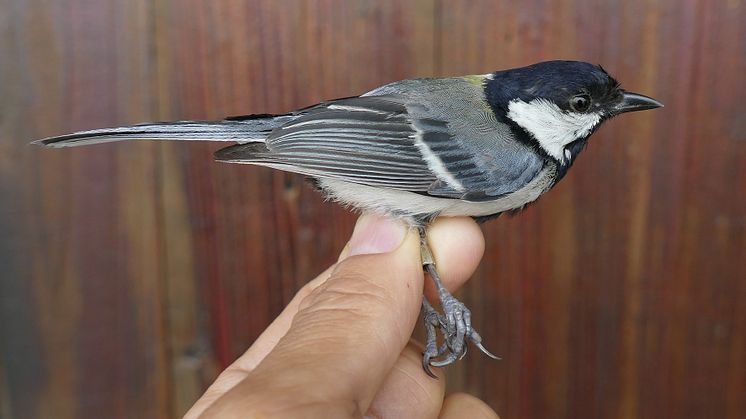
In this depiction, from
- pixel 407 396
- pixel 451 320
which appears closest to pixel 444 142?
pixel 451 320

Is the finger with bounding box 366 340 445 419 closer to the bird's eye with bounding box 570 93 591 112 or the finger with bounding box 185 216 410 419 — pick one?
the finger with bounding box 185 216 410 419

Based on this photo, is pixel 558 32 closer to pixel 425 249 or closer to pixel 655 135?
pixel 655 135

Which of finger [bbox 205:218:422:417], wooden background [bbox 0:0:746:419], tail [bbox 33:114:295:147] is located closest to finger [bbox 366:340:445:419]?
finger [bbox 205:218:422:417]

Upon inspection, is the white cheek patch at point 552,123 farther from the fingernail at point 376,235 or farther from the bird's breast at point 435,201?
the fingernail at point 376,235

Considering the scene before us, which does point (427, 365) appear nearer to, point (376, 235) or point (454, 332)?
point (454, 332)

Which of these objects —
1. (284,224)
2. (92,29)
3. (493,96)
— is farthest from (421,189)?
(92,29)

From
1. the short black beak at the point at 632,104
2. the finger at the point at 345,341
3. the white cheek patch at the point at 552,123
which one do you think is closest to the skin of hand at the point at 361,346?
the finger at the point at 345,341
